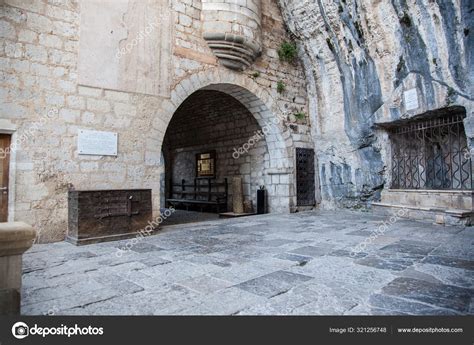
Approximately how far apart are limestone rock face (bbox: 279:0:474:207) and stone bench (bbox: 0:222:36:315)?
5658 millimetres

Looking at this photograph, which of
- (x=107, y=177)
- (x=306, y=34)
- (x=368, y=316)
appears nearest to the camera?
(x=368, y=316)

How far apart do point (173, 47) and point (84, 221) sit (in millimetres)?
3063

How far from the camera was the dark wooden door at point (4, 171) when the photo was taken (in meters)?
3.72

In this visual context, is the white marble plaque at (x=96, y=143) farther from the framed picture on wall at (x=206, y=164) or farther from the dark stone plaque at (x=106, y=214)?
the framed picture on wall at (x=206, y=164)

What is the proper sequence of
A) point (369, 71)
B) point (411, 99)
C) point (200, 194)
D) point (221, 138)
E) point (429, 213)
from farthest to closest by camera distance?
point (200, 194), point (221, 138), point (369, 71), point (411, 99), point (429, 213)

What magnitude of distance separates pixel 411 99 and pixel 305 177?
2700mm

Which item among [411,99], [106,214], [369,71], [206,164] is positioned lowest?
[106,214]

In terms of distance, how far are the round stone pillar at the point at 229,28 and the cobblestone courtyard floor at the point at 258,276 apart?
340cm

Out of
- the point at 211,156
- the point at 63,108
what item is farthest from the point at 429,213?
the point at 63,108

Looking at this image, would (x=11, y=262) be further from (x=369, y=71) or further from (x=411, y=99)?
(x=369, y=71)

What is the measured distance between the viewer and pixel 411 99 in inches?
217
